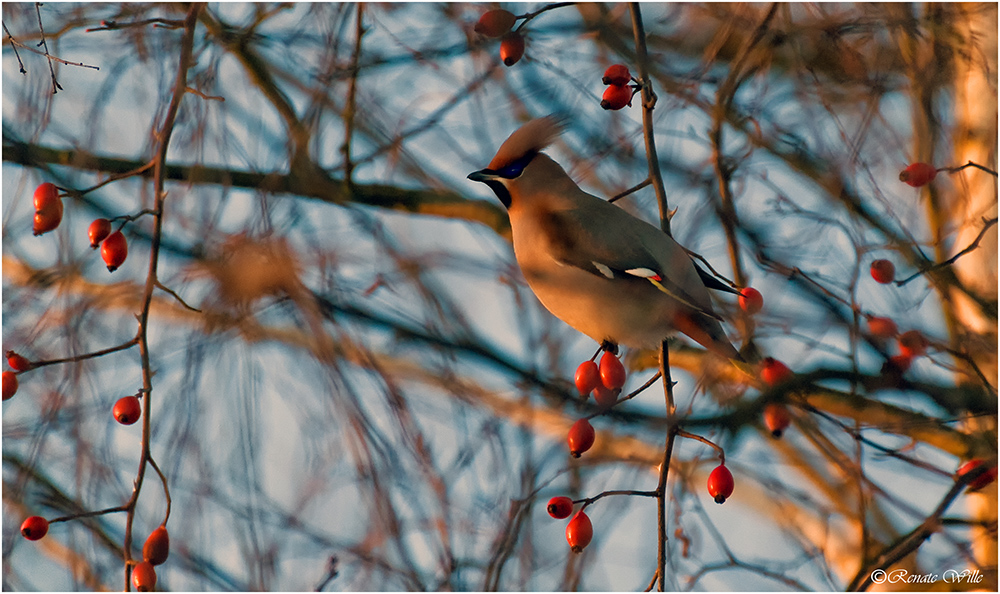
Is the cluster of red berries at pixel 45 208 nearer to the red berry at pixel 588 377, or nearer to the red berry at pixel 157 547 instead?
the red berry at pixel 157 547

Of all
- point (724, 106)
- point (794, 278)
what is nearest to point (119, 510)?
point (794, 278)

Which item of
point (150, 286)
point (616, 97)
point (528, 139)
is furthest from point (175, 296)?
point (528, 139)

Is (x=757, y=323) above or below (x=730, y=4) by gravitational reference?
below

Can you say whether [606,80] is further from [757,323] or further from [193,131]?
[193,131]


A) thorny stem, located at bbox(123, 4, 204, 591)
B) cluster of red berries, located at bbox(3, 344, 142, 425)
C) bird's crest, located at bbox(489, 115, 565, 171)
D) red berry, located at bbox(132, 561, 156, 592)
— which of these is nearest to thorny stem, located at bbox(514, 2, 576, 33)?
bird's crest, located at bbox(489, 115, 565, 171)

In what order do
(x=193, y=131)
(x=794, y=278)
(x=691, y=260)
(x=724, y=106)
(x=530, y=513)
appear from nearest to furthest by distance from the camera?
(x=530, y=513) → (x=193, y=131) → (x=794, y=278) → (x=724, y=106) → (x=691, y=260)

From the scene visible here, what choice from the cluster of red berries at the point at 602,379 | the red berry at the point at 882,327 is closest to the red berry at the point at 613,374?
the cluster of red berries at the point at 602,379

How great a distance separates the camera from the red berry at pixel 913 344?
2.42 m

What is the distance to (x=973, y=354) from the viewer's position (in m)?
2.55

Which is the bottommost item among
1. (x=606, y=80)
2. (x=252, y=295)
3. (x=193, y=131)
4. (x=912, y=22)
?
(x=252, y=295)

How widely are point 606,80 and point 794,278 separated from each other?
79 centimetres

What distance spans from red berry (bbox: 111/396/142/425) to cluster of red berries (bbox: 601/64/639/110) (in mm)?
1458

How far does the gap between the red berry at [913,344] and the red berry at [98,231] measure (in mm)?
2050

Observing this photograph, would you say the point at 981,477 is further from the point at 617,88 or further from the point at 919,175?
the point at 617,88
